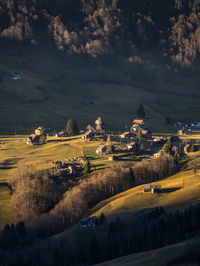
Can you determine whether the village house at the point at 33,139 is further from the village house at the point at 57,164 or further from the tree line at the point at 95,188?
the tree line at the point at 95,188

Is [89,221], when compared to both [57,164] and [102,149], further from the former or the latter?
[102,149]

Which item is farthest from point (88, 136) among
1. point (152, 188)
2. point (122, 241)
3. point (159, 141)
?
point (122, 241)

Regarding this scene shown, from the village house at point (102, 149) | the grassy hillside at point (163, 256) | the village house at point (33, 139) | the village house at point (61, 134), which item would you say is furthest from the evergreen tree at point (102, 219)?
the village house at point (61, 134)

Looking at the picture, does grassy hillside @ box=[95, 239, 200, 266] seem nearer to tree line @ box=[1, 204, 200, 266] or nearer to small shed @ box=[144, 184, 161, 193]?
tree line @ box=[1, 204, 200, 266]

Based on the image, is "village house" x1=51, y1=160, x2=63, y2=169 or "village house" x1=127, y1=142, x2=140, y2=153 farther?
Answer: "village house" x1=127, y1=142, x2=140, y2=153

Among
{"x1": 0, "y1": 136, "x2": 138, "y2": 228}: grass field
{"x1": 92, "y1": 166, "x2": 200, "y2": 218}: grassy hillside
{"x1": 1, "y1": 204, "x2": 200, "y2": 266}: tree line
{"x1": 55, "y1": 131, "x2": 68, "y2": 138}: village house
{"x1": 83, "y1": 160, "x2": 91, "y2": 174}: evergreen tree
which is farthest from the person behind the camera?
{"x1": 55, "y1": 131, "x2": 68, "y2": 138}: village house

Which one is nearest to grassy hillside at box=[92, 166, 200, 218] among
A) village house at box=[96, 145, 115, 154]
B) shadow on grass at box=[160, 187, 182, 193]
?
shadow on grass at box=[160, 187, 182, 193]

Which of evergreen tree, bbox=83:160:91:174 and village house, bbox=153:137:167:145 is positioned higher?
village house, bbox=153:137:167:145

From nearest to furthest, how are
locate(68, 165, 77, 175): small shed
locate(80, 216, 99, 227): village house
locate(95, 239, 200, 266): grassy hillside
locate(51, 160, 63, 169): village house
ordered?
locate(95, 239, 200, 266): grassy hillside, locate(80, 216, 99, 227): village house, locate(68, 165, 77, 175): small shed, locate(51, 160, 63, 169): village house

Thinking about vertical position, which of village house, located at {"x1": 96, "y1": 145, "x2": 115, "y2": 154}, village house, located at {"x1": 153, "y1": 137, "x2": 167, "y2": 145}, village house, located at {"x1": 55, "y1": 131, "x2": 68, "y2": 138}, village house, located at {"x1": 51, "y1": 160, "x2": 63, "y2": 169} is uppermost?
village house, located at {"x1": 55, "y1": 131, "x2": 68, "y2": 138}
